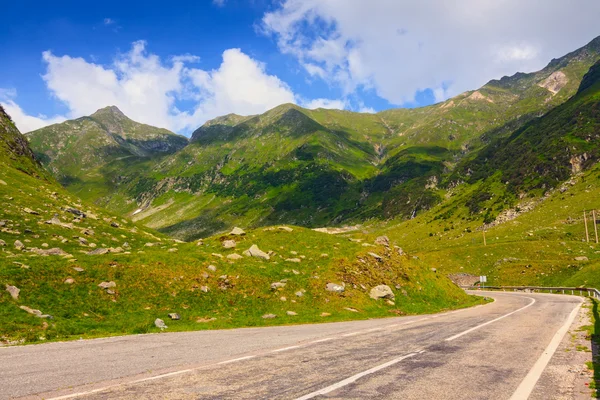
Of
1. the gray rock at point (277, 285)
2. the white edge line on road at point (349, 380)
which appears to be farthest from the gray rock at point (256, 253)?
the white edge line on road at point (349, 380)

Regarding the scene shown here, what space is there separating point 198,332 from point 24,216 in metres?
32.6

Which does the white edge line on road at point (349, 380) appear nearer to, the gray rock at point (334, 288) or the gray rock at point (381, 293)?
the gray rock at point (334, 288)

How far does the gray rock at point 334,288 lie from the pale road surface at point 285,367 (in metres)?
13.4

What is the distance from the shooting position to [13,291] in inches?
808

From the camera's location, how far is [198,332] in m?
20.4

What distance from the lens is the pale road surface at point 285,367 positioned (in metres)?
8.63

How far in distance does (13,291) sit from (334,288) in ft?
76.3

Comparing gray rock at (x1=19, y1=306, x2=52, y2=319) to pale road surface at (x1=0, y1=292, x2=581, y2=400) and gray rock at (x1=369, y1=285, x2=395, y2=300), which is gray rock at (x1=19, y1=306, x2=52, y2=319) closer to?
pale road surface at (x1=0, y1=292, x2=581, y2=400)

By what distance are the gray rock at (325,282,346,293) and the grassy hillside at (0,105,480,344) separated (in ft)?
1.03

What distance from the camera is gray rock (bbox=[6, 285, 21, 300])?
20312 mm

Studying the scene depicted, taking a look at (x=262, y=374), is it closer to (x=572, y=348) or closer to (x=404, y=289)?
(x=572, y=348)

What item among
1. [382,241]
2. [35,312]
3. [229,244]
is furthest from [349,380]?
[382,241]

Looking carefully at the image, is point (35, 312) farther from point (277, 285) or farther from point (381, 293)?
point (381, 293)

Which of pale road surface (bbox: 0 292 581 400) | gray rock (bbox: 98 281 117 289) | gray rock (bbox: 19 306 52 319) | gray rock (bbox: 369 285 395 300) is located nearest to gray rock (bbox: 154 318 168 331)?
pale road surface (bbox: 0 292 581 400)
